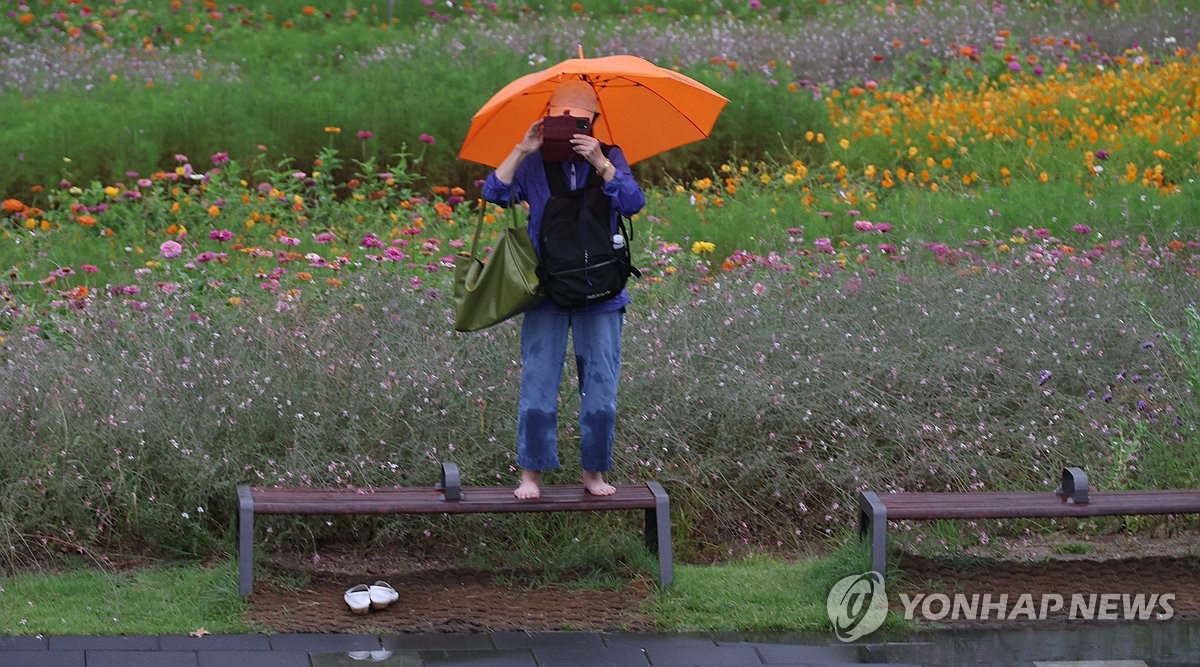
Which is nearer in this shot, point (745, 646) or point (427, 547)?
point (745, 646)

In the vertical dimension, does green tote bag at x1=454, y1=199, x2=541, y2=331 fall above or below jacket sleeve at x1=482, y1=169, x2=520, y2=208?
below

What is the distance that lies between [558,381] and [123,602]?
1.56 meters

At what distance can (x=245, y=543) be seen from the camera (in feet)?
15.9

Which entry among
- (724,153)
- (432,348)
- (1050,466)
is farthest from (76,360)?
(724,153)

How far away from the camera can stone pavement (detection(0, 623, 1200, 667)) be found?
452 centimetres

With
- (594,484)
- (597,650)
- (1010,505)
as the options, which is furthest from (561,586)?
(1010,505)

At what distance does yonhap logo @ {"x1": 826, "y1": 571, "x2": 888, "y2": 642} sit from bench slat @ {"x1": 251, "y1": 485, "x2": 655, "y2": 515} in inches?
26.9

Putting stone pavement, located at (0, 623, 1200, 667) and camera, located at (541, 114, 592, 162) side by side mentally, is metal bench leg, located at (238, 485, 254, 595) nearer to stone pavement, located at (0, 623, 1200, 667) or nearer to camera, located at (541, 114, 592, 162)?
stone pavement, located at (0, 623, 1200, 667)

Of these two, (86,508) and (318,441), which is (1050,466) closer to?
(318,441)

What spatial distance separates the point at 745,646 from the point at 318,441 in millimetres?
1791

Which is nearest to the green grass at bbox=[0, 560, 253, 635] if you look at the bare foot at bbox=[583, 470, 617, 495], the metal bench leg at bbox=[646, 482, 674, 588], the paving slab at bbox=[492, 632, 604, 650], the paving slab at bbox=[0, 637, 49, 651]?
the paving slab at bbox=[0, 637, 49, 651]

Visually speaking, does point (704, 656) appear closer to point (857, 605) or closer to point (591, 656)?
point (591, 656)

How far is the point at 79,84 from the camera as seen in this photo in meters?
11.8

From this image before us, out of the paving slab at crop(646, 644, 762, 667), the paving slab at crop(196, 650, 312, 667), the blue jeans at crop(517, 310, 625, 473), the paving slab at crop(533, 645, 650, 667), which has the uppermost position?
the blue jeans at crop(517, 310, 625, 473)
